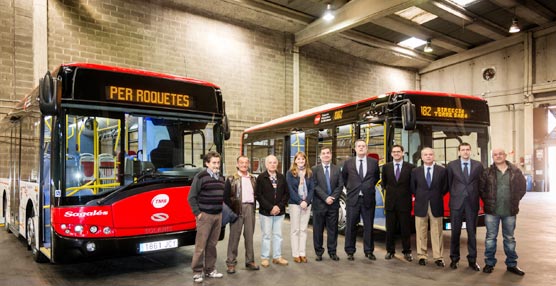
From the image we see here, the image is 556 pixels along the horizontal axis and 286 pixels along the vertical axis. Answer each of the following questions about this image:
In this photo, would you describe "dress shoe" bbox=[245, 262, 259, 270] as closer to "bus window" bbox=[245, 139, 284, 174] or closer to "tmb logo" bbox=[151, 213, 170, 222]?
"tmb logo" bbox=[151, 213, 170, 222]

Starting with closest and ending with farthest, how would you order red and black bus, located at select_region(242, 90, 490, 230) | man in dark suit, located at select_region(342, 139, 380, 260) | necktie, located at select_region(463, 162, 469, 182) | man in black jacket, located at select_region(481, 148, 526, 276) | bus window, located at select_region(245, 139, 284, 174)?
1. man in black jacket, located at select_region(481, 148, 526, 276)
2. necktie, located at select_region(463, 162, 469, 182)
3. man in dark suit, located at select_region(342, 139, 380, 260)
4. red and black bus, located at select_region(242, 90, 490, 230)
5. bus window, located at select_region(245, 139, 284, 174)

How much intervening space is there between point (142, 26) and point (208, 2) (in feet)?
7.42

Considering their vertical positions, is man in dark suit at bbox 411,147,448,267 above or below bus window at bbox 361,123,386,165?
below

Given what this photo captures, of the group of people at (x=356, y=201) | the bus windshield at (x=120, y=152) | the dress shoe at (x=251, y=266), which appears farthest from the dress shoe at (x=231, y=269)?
the bus windshield at (x=120, y=152)

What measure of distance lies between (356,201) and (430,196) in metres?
0.98

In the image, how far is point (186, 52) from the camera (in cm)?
1317

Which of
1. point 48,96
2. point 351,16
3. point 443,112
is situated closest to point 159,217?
point 48,96

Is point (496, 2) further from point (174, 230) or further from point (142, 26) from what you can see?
point (174, 230)

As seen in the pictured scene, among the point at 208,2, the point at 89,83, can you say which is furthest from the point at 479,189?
the point at 208,2

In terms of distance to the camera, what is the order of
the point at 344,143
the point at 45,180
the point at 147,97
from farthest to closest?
the point at 344,143 → the point at 147,97 → the point at 45,180

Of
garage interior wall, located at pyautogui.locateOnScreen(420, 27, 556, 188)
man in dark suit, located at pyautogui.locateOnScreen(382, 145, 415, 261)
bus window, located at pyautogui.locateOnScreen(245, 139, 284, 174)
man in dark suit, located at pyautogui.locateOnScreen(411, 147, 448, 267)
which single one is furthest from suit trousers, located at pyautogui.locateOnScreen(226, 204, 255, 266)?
garage interior wall, located at pyautogui.locateOnScreen(420, 27, 556, 188)

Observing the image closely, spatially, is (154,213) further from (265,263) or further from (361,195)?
(361,195)

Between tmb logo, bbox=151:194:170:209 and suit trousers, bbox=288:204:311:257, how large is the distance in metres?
1.71

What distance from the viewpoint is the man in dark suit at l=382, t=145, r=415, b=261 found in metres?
5.45
